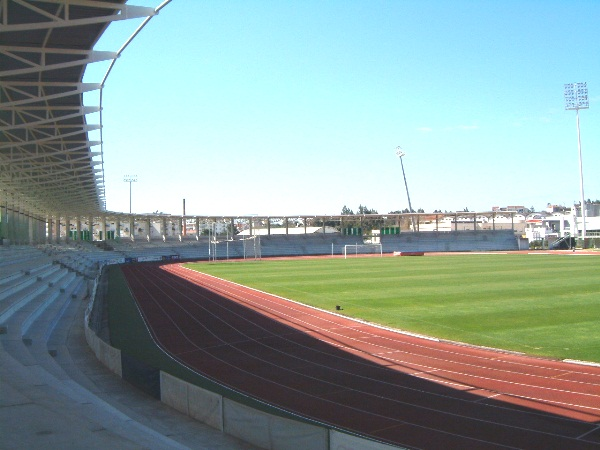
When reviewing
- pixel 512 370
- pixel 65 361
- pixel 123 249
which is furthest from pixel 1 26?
pixel 123 249

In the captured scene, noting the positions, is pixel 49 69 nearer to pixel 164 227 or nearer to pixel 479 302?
pixel 479 302

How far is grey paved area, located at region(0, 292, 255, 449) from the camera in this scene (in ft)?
24.4

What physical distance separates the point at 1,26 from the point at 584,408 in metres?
12.5

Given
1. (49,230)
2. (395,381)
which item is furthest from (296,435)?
(49,230)

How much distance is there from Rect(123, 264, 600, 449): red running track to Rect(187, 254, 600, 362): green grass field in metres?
1.61

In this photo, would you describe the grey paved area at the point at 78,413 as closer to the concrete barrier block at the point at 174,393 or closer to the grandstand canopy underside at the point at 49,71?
the concrete barrier block at the point at 174,393

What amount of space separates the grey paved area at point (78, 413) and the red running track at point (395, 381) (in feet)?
7.38

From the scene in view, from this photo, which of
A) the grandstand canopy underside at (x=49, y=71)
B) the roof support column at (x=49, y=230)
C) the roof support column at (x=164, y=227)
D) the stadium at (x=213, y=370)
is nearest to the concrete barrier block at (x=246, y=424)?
the stadium at (x=213, y=370)

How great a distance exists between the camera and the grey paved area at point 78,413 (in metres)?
7.44

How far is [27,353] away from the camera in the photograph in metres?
13.8

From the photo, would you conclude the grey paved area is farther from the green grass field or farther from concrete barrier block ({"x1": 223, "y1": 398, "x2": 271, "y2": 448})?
the green grass field

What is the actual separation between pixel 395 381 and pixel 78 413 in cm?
704

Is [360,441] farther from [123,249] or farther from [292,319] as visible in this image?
[123,249]

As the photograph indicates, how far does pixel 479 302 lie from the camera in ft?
83.9
